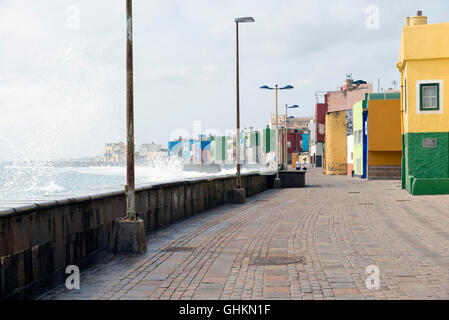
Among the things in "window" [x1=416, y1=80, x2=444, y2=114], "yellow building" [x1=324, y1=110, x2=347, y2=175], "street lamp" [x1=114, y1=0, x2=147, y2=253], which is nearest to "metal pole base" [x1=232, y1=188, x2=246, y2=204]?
"window" [x1=416, y1=80, x2=444, y2=114]

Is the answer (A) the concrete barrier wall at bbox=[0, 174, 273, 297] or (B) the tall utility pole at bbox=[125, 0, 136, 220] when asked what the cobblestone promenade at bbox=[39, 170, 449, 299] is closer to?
(A) the concrete barrier wall at bbox=[0, 174, 273, 297]

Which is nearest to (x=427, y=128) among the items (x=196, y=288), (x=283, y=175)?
(x=283, y=175)

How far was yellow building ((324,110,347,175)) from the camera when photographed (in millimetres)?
65188

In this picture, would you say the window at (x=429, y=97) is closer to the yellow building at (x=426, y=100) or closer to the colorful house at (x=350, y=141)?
the yellow building at (x=426, y=100)

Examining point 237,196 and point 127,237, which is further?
point 237,196

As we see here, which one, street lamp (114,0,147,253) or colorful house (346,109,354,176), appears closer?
street lamp (114,0,147,253)

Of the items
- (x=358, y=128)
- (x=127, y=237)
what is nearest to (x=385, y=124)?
(x=358, y=128)

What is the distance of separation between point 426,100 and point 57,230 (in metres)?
23.5

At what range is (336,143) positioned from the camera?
65312 millimetres

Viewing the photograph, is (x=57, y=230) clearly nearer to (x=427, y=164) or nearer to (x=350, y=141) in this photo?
(x=427, y=164)

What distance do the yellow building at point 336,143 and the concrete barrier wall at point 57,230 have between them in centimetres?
5291

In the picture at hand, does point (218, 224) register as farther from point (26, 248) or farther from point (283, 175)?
point (283, 175)

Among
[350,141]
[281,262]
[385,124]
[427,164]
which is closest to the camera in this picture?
[281,262]
